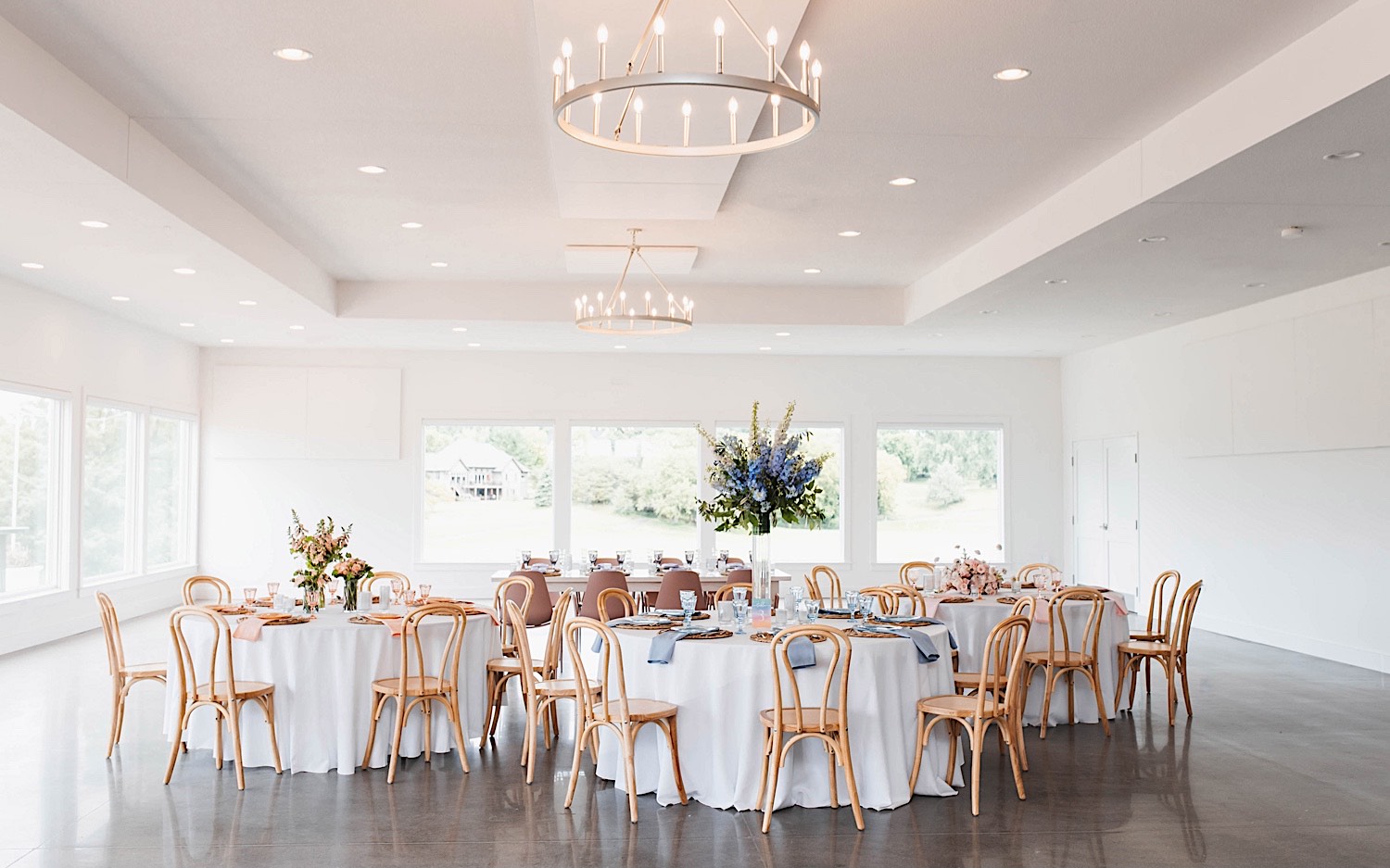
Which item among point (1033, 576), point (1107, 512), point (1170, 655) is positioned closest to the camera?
point (1170, 655)

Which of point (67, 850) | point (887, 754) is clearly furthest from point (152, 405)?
point (887, 754)

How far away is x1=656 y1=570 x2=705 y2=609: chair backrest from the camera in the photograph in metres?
9.13

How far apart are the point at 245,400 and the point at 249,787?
1013 cm

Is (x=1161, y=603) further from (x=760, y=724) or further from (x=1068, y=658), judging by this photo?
(x=760, y=724)

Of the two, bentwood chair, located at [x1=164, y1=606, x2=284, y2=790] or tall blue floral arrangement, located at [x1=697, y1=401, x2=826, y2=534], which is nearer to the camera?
bentwood chair, located at [x1=164, y1=606, x2=284, y2=790]

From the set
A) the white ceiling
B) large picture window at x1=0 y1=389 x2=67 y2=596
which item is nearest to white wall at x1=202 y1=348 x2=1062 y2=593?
the white ceiling

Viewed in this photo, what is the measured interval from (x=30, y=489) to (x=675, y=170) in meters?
7.54

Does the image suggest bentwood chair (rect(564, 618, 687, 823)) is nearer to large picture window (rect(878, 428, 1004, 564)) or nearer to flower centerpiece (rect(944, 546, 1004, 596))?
flower centerpiece (rect(944, 546, 1004, 596))

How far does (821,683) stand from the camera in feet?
18.1

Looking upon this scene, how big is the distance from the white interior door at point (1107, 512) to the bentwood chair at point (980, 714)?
28.1ft

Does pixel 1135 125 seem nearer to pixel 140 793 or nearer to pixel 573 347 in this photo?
pixel 140 793

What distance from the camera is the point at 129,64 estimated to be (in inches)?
227

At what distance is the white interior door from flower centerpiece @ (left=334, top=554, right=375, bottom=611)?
32.4 feet

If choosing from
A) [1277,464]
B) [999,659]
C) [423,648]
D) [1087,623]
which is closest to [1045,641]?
[1087,623]
